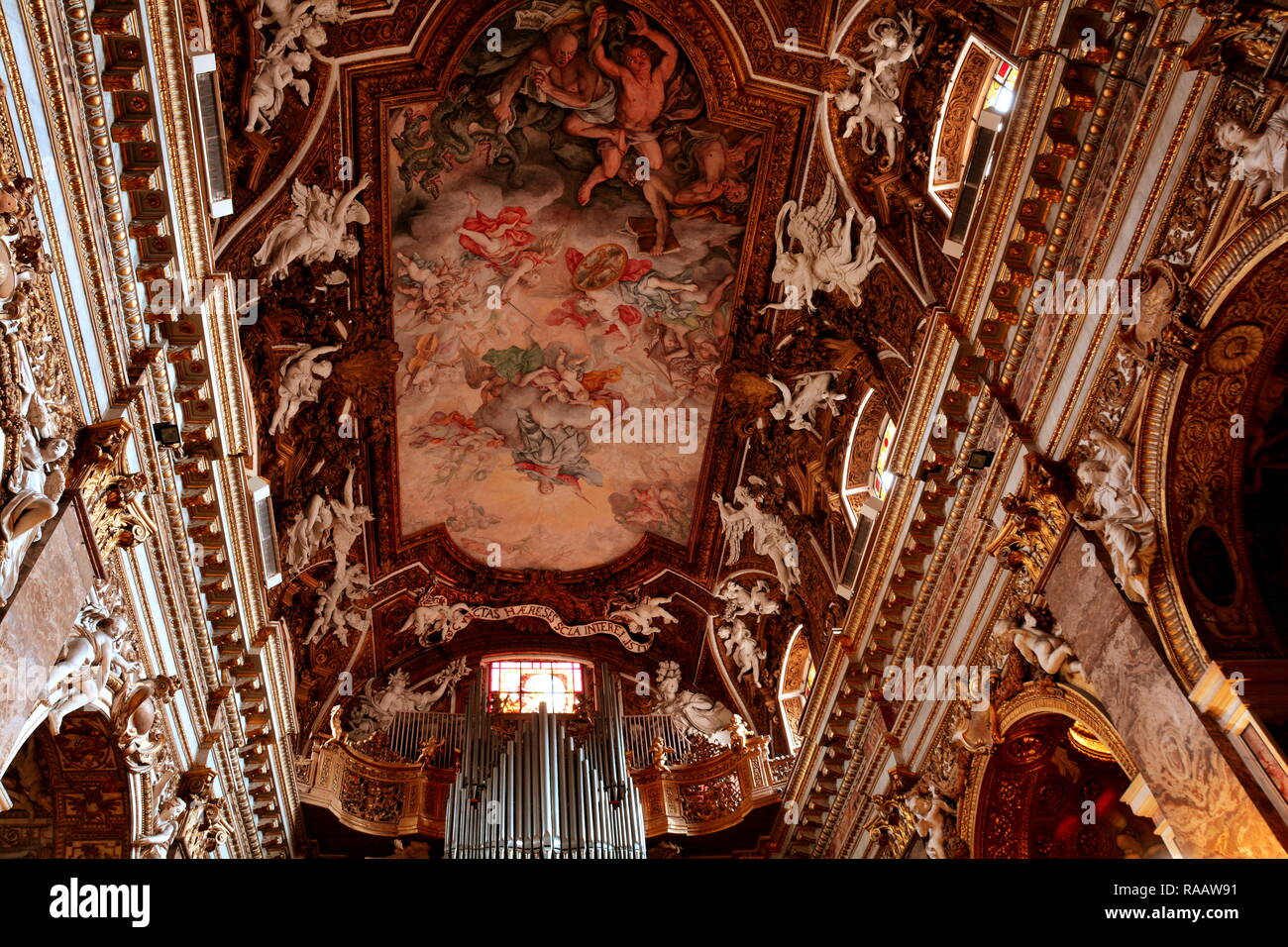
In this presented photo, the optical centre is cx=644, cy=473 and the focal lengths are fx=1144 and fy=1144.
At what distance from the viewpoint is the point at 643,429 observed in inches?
689

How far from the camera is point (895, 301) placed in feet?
42.6

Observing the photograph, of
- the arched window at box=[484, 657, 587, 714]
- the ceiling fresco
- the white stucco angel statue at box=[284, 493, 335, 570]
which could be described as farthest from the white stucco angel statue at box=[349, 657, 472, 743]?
the white stucco angel statue at box=[284, 493, 335, 570]

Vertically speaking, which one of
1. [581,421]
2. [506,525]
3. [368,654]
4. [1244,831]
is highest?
[1244,831]

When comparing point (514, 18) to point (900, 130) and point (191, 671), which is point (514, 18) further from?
point (191, 671)

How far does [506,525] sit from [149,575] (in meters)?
8.63

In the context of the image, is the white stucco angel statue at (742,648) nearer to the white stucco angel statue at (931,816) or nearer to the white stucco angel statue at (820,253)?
the white stucco angel statue at (931,816)

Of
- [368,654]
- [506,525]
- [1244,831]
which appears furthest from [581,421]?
[1244,831]

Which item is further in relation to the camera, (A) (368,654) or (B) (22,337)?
(A) (368,654)

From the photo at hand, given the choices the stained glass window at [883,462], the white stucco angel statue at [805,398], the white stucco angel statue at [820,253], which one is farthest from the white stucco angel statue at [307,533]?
the stained glass window at [883,462]

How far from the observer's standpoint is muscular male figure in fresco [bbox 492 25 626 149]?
44.2 ft

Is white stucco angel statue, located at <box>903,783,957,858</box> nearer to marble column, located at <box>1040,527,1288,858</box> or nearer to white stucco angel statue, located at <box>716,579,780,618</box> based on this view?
marble column, located at <box>1040,527,1288,858</box>

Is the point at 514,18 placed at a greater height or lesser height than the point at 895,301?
greater

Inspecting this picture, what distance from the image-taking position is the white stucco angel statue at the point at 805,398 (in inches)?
593

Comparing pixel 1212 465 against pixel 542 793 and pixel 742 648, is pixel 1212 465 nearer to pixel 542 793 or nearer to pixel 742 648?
pixel 742 648
